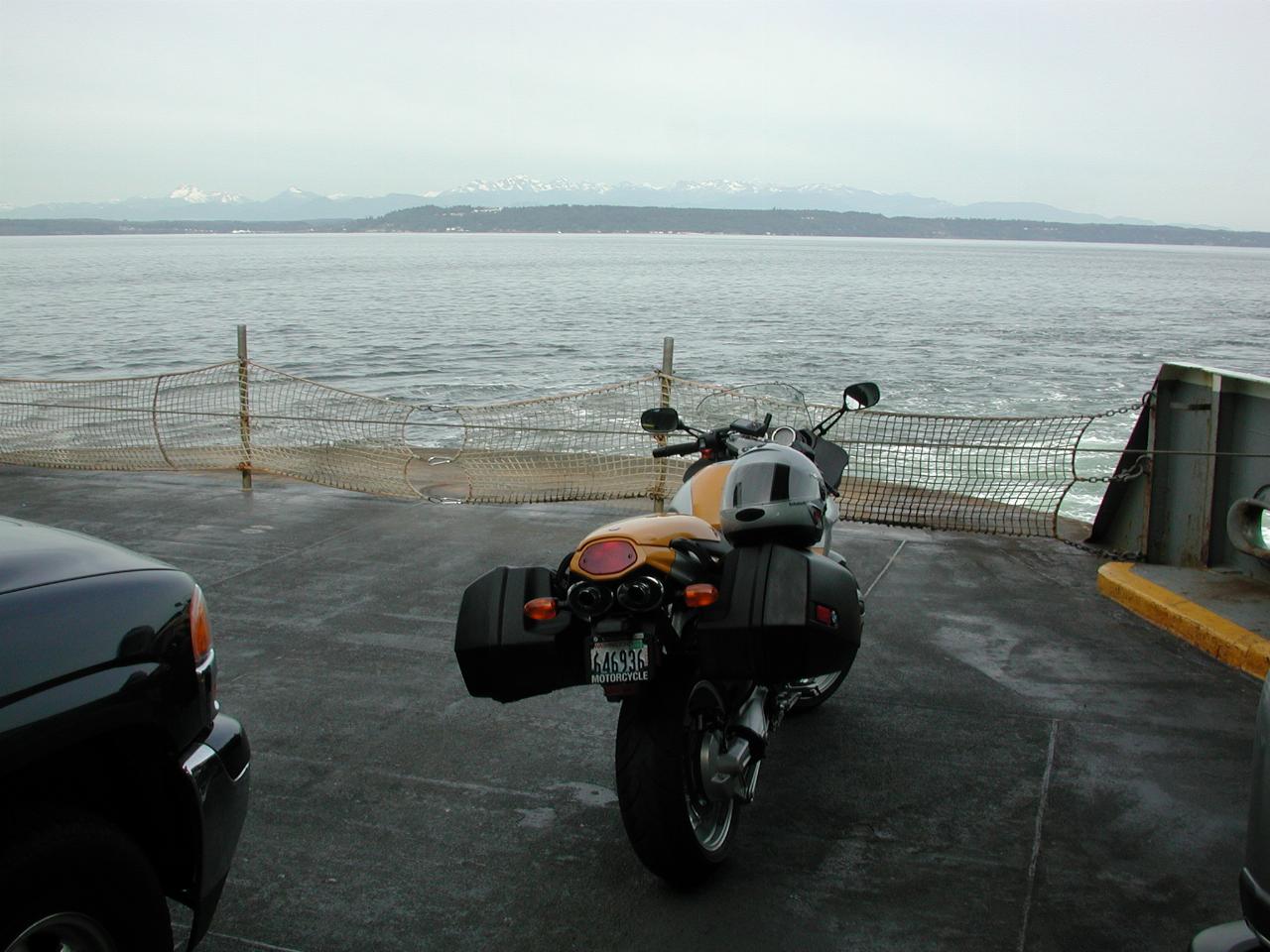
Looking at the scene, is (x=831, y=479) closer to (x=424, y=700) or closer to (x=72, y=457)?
(x=424, y=700)

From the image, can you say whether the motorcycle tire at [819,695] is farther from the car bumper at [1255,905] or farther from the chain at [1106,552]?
the chain at [1106,552]

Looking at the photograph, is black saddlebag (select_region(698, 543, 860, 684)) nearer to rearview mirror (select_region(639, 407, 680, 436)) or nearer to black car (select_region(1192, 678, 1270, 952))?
black car (select_region(1192, 678, 1270, 952))

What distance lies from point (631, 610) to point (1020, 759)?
7.25ft

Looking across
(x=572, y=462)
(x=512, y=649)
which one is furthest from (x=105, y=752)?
(x=572, y=462)

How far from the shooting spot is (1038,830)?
4.22 metres

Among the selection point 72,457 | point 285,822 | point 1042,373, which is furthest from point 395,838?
point 1042,373

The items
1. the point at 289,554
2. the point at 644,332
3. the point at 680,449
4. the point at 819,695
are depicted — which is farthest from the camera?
the point at 644,332

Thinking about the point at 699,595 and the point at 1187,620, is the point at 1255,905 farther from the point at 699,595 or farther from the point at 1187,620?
the point at 1187,620

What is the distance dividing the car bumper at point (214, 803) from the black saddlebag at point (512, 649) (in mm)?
673

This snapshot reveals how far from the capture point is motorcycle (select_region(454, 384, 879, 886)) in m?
3.43

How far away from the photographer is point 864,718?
5.28 metres

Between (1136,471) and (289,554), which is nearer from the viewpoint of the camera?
(1136,471)

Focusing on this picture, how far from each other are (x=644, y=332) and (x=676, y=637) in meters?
47.1

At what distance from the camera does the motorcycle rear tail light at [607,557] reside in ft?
11.3
